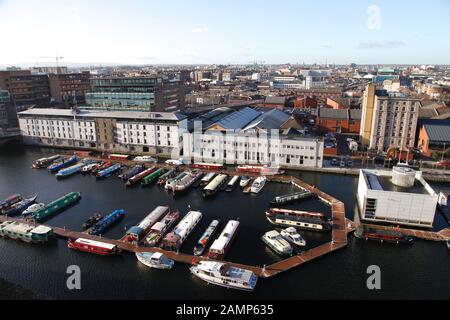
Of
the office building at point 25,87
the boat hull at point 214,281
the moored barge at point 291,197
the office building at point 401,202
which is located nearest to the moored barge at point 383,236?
the office building at point 401,202

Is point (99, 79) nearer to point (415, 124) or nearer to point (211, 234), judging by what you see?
point (211, 234)

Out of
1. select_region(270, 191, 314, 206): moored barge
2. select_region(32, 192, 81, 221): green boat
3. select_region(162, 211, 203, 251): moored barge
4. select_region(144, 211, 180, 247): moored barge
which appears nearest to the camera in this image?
select_region(162, 211, 203, 251): moored barge

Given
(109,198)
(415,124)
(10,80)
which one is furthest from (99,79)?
(415,124)

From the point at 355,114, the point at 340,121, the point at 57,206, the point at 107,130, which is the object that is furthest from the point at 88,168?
the point at 355,114

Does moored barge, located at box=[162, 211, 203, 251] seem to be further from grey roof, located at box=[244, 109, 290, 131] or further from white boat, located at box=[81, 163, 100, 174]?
grey roof, located at box=[244, 109, 290, 131]

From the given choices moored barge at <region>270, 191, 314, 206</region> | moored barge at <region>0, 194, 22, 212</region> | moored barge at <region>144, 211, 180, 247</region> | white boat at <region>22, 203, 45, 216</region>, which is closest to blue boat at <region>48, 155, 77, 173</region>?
moored barge at <region>0, 194, 22, 212</region>

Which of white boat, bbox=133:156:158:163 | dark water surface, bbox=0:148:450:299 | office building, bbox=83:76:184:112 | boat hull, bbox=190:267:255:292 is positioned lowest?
dark water surface, bbox=0:148:450:299
